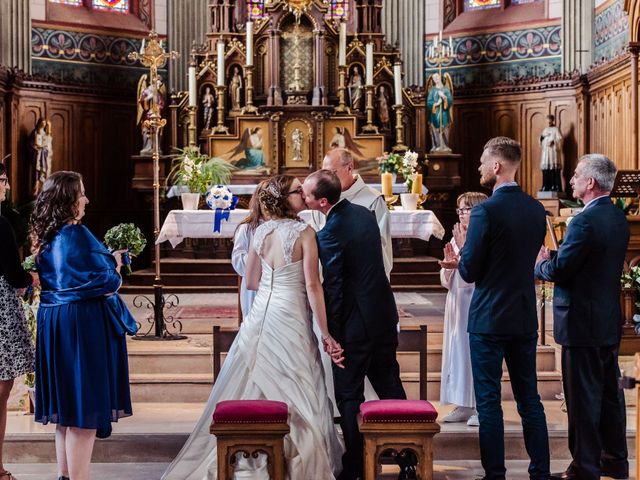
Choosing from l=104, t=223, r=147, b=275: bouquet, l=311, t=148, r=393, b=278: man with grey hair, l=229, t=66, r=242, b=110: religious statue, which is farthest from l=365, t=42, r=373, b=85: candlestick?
l=311, t=148, r=393, b=278: man with grey hair

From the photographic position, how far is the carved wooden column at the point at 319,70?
13680 millimetres

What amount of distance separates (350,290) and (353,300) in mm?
51

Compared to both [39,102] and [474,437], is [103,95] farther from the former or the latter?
[474,437]

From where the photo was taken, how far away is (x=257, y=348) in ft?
16.6

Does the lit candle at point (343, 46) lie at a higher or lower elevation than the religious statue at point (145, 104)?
higher

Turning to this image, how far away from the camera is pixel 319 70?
45.3 ft

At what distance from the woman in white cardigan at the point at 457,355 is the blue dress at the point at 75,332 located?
223 centimetres

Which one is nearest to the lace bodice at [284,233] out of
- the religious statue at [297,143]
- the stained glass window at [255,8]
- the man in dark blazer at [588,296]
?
the man in dark blazer at [588,296]

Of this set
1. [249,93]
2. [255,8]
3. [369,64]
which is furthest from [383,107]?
[255,8]

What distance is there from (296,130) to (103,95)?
3197 mm

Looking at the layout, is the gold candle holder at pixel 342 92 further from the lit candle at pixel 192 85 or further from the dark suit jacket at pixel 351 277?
the dark suit jacket at pixel 351 277

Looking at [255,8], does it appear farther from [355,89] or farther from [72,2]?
[72,2]

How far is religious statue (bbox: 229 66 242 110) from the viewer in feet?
45.5

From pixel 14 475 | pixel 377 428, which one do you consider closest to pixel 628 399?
pixel 377 428
